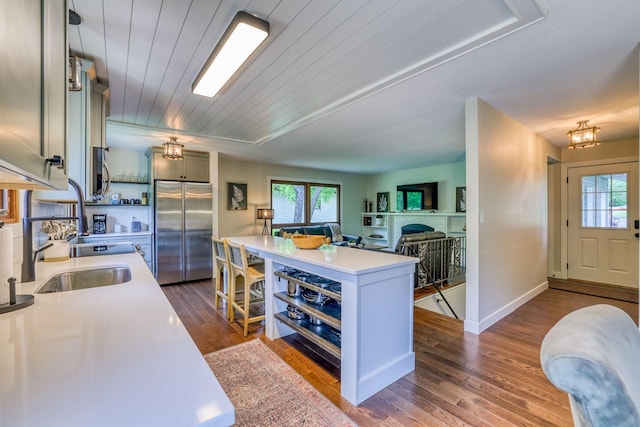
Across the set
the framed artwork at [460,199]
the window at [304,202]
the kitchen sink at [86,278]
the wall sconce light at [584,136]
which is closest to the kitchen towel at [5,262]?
the kitchen sink at [86,278]

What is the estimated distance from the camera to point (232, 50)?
1.94 meters

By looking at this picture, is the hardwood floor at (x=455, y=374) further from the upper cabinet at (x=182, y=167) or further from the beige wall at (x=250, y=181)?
the beige wall at (x=250, y=181)

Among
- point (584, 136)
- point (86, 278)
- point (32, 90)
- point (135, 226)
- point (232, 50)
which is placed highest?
point (232, 50)

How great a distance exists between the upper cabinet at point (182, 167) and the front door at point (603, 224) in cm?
647

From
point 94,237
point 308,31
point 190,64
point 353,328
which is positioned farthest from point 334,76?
point 94,237

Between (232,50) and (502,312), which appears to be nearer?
(232,50)

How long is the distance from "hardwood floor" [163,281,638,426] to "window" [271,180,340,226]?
3839 mm

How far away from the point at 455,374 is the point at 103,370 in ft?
7.51

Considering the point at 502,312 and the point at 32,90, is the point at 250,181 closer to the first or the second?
the point at 502,312

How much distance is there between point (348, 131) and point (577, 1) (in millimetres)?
2633

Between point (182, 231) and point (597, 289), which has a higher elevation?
point (182, 231)

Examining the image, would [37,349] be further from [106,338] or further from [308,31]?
[308,31]

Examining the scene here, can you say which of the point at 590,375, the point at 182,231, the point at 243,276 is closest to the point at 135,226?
the point at 182,231

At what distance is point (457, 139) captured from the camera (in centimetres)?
440
